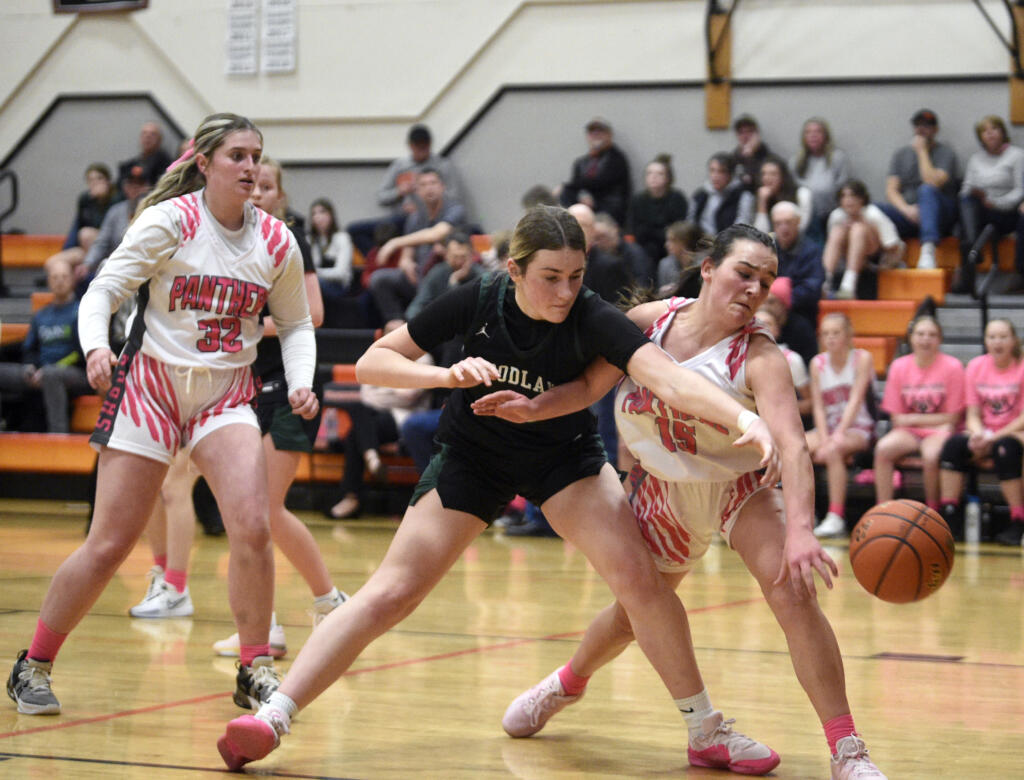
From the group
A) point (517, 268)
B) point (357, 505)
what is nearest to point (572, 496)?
point (517, 268)

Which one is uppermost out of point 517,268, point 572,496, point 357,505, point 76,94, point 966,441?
point 76,94

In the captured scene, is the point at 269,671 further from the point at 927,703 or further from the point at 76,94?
the point at 76,94

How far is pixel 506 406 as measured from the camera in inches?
139

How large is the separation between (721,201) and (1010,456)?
3.59 metres

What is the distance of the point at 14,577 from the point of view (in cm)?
718

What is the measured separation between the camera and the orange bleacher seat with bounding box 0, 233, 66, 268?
15.1 metres

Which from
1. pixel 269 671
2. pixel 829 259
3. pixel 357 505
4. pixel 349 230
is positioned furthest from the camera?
pixel 349 230

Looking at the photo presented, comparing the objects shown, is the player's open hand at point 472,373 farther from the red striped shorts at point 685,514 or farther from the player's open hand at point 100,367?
the player's open hand at point 100,367

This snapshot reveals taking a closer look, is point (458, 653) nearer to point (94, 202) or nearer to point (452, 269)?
point (452, 269)

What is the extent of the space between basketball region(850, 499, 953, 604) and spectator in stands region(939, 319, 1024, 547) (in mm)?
5261

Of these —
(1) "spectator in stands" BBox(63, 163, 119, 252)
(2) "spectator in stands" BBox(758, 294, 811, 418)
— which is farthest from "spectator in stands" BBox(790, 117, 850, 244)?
(1) "spectator in stands" BBox(63, 163, 119, 252)

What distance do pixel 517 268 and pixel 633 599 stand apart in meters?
0.90

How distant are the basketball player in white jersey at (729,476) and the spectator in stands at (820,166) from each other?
27.5 ft

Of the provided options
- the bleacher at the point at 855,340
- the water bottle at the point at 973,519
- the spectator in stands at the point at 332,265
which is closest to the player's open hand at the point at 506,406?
the water bottle at the point at 973,519
